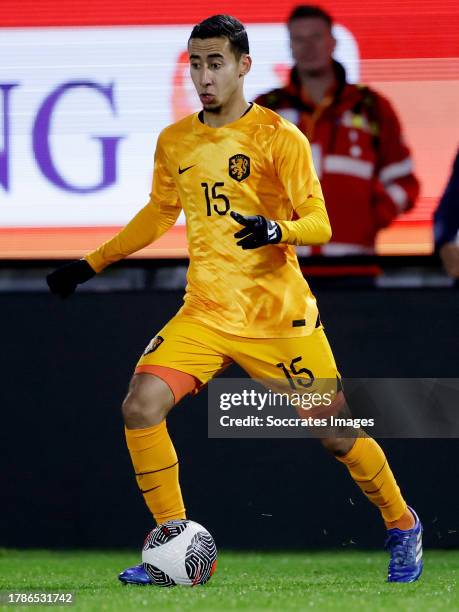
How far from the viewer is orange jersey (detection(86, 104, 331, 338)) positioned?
528 cm

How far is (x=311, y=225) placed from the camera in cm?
509

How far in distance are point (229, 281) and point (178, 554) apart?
3.27 feet

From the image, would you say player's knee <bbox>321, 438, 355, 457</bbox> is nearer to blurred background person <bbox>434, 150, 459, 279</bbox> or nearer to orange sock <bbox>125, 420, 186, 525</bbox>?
orange sock <bbox>125, 420, 186, 525</bbox>

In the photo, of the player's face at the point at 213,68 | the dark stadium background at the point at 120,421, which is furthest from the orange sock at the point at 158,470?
the dark stadium background at the point at 120,421

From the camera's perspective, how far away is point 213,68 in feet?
17.2

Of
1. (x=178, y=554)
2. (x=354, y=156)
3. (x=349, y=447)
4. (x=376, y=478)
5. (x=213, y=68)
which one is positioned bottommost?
(x=178, y=554)

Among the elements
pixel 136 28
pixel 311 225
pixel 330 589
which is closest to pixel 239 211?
pixel 311 225

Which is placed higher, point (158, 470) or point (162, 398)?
point (162, 398)

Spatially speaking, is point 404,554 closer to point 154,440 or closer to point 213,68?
point 154,440

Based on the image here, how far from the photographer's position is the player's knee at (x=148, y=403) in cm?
515

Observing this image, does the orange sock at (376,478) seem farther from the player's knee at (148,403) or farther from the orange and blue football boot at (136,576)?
the orange and blue football boot at (136,576)

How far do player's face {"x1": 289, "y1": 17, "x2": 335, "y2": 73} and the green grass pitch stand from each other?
2.26 m

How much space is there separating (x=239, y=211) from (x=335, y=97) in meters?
1.61

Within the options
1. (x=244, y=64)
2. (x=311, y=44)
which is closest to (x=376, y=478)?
(x=244, y=64)
